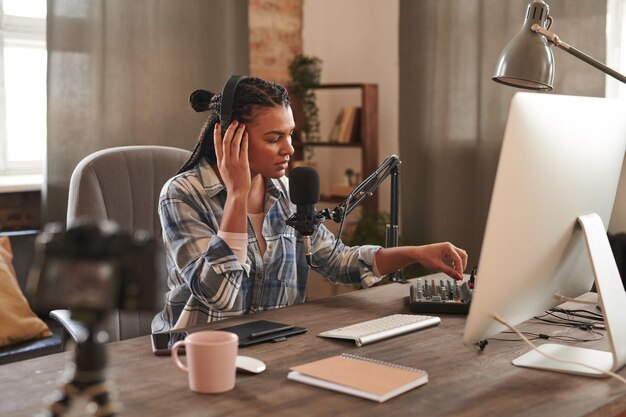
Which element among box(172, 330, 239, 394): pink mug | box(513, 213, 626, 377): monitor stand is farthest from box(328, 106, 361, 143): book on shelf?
box(172, 330, 239, 394): pink mug

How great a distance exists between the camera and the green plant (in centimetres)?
431

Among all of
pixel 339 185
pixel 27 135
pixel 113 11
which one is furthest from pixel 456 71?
pixel 27 135

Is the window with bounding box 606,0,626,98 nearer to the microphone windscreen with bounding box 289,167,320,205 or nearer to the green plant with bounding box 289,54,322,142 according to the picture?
the green plant with bounding box 289,54,322,142

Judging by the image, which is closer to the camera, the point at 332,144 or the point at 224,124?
the point at 224,124

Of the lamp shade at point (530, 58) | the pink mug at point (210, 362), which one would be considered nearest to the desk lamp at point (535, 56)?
the lamp shade at point (530, 58)

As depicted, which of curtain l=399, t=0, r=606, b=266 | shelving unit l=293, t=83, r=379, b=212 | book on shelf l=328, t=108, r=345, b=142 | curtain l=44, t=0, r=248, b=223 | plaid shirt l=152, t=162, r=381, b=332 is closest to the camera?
plaid shirt l=152, t=162, r=381, b=332

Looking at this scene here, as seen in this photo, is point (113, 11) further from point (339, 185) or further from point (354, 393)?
point (354, 393)

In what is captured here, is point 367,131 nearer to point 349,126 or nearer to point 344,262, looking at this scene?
point 349,126

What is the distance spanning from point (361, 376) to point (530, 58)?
0.79 m

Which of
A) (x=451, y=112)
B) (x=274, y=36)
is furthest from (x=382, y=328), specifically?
(x=274, y=36)

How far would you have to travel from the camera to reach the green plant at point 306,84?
431 cm

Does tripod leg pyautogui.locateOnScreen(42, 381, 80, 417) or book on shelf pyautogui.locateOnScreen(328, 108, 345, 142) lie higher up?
book on shelf pyautogui.locateOnScreen(328, 108, 345, 142)

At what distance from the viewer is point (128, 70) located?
11.8 ft

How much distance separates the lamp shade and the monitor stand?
378 millimetres
